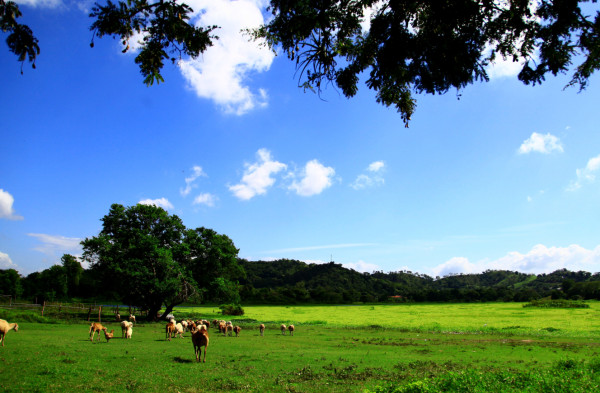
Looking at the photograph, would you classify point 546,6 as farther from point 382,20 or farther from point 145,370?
point 145,370

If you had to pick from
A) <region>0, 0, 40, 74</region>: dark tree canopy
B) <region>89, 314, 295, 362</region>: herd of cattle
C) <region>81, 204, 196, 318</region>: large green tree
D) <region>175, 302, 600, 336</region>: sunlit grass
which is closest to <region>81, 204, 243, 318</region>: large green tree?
<region>81, 204, 196, 318</region>: large green tree

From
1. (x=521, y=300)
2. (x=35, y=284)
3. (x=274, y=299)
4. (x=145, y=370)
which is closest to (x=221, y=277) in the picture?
(x=145, y=370)

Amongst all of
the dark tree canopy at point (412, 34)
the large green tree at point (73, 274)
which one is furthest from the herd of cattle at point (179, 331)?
A: the large green tree at point (73, 274)

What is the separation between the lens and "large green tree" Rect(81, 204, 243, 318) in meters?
34.2

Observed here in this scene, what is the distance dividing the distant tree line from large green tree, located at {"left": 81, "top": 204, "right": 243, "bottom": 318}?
101cm

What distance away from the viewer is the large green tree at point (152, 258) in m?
34.2

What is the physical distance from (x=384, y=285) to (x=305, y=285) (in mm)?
34447

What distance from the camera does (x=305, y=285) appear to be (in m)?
130

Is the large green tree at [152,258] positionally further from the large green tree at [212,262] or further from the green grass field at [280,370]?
the green grass field at [280,370]

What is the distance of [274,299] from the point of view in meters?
93.0

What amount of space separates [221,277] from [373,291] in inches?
3858

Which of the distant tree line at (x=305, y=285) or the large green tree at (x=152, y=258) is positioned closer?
the large green tree at (x=152, y=258)

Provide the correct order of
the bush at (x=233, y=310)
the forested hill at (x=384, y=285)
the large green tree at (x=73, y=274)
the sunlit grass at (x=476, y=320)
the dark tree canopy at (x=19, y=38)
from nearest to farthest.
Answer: the dark tree canopy at (x=19, y=38)
the sunlit grass at (x=476, y=320)
the bush at (x=233, y=310)
the large green tree at (x=73, y=274)
the forested hill at (x=384, y=285)

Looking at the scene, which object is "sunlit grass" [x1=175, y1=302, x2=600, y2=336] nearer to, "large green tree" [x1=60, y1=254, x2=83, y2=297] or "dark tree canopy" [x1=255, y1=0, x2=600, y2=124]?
"dark tree canopy" [x1=255, y1=0, x2=600, y2=124]
